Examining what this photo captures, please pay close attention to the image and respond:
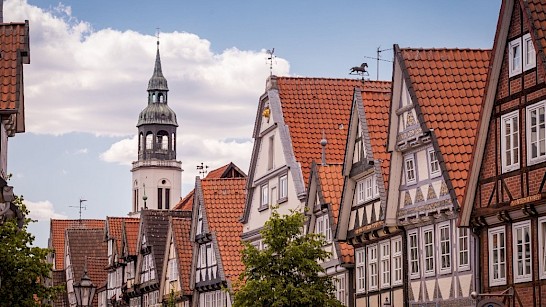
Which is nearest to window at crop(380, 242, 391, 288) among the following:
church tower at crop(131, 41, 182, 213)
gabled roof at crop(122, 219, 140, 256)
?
gabled roof at crop(122, 219, 140, 256)

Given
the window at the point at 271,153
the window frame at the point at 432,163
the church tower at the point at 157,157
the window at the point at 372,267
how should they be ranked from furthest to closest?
the church tower at the point at 157,157 < the window at the point at 271,153 < the window at the point at 372,267 < the window frame at the point at 432,163

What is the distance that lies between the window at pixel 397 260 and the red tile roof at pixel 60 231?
6835 cm

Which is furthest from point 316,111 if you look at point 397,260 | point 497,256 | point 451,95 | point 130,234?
point 130,234

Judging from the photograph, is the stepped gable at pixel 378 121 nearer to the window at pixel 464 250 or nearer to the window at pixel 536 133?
the window at pixel 464 250

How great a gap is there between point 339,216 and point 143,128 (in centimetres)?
11907

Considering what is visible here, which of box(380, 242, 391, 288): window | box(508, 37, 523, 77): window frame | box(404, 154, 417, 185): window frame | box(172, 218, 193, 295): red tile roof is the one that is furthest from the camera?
box(172, 218, 193, 295): red tile roof

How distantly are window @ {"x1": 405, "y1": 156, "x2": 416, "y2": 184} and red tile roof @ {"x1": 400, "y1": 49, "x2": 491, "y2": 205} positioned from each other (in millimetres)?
1952

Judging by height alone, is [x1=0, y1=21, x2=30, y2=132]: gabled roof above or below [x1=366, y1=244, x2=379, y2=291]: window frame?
above

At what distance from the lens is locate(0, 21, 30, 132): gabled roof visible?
33.7 m

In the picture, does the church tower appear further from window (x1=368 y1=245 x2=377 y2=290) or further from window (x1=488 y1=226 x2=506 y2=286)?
window (x1=488 y1=226 x2=506 y2=286)

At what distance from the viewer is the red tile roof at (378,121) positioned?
42.8 meters

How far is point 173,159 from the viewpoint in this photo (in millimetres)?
164875

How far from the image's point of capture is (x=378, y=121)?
43.8 m

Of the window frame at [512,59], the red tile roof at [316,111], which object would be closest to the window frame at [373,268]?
the red tile roof at [316,111]
